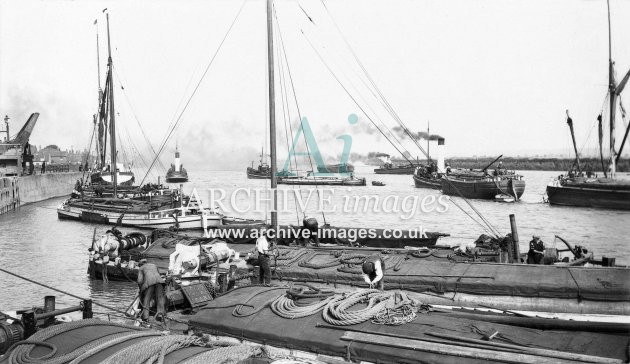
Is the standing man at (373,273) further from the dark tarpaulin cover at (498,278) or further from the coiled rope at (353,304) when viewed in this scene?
the coiled rope at (353,304)

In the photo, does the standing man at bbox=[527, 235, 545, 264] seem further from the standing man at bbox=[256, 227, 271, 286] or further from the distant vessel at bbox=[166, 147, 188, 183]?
the distant vessel at bbox=[166, 147, 188, 183]

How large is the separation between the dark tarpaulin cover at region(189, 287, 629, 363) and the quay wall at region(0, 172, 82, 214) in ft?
151

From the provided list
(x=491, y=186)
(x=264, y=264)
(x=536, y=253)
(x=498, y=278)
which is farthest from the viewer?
(x=491, y=186)

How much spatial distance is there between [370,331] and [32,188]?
199 ft

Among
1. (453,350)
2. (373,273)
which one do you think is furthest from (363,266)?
(453,350)

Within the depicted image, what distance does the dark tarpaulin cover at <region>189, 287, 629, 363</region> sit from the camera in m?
6.70

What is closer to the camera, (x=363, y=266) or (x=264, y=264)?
(x=363, y=266)

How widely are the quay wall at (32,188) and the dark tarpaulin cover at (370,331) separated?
46.1 m

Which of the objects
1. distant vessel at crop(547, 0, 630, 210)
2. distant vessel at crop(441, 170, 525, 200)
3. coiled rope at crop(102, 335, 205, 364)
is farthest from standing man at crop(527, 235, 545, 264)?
distant vessel at crop(441, 170, 525, 200)

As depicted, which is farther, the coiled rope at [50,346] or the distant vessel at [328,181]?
the distant vessel at [328,181]

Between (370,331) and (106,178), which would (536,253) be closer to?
(370,331)

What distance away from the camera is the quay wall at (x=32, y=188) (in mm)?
48781

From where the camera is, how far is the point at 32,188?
58.1m

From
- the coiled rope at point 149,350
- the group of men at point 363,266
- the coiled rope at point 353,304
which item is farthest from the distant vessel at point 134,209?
the coiled rope at point 149,350
